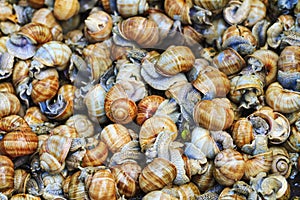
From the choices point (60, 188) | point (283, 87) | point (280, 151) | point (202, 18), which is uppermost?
point (202, 18)

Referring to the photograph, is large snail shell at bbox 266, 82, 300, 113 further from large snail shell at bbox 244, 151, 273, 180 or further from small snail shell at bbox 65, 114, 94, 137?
small snail shell at bbox 65, 114, 94, 137

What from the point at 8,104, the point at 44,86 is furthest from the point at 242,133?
the point at 8,104

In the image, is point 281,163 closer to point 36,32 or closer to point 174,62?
point 174,62

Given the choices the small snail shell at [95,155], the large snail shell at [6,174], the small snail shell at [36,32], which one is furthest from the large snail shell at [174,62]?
the large snail shell at [6,174]

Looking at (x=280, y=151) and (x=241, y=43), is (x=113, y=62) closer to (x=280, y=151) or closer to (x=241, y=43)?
(x=241, y=43)

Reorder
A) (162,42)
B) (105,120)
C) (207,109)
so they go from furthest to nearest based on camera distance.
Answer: (162,42), (105,120), (207,109)

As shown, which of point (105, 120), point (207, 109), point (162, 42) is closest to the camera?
point (207, 109)

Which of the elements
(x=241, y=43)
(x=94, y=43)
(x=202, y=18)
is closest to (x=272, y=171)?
(x=241, y=43)

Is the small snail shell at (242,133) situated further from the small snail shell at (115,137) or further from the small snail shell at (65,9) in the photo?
Result: the small snail shell at (65,9)

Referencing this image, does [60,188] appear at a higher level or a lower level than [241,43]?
lower
